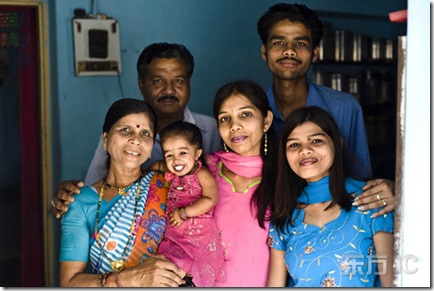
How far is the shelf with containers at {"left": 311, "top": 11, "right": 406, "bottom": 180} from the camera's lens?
278 inches

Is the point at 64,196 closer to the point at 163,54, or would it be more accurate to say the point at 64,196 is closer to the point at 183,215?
the point at 183,215

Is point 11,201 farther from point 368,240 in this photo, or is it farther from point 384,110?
point 384,110

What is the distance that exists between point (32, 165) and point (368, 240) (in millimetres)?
2593

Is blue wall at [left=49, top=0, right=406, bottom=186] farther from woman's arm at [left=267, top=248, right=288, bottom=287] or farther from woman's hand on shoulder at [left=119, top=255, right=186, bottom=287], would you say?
woman's arm at [left=267, top=248, right=288, bottom=287]

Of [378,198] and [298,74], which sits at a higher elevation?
[298,74]

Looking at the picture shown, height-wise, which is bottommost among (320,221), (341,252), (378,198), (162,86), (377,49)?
(341,252)

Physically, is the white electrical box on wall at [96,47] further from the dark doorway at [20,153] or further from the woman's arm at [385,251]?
the woman's arm at [385,251]

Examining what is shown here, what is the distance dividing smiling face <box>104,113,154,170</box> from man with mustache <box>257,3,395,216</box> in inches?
34.1

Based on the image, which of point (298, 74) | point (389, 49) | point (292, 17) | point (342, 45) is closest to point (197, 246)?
point (298, 74)

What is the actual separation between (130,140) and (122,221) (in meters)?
0.35

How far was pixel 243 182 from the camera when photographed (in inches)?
119

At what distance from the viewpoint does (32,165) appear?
14.9 ft

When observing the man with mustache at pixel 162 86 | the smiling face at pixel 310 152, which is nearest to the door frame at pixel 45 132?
the man with mustache at pixel 162 86

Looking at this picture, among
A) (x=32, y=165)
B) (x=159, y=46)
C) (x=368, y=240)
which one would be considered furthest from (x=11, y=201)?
(x=368, y=240)
